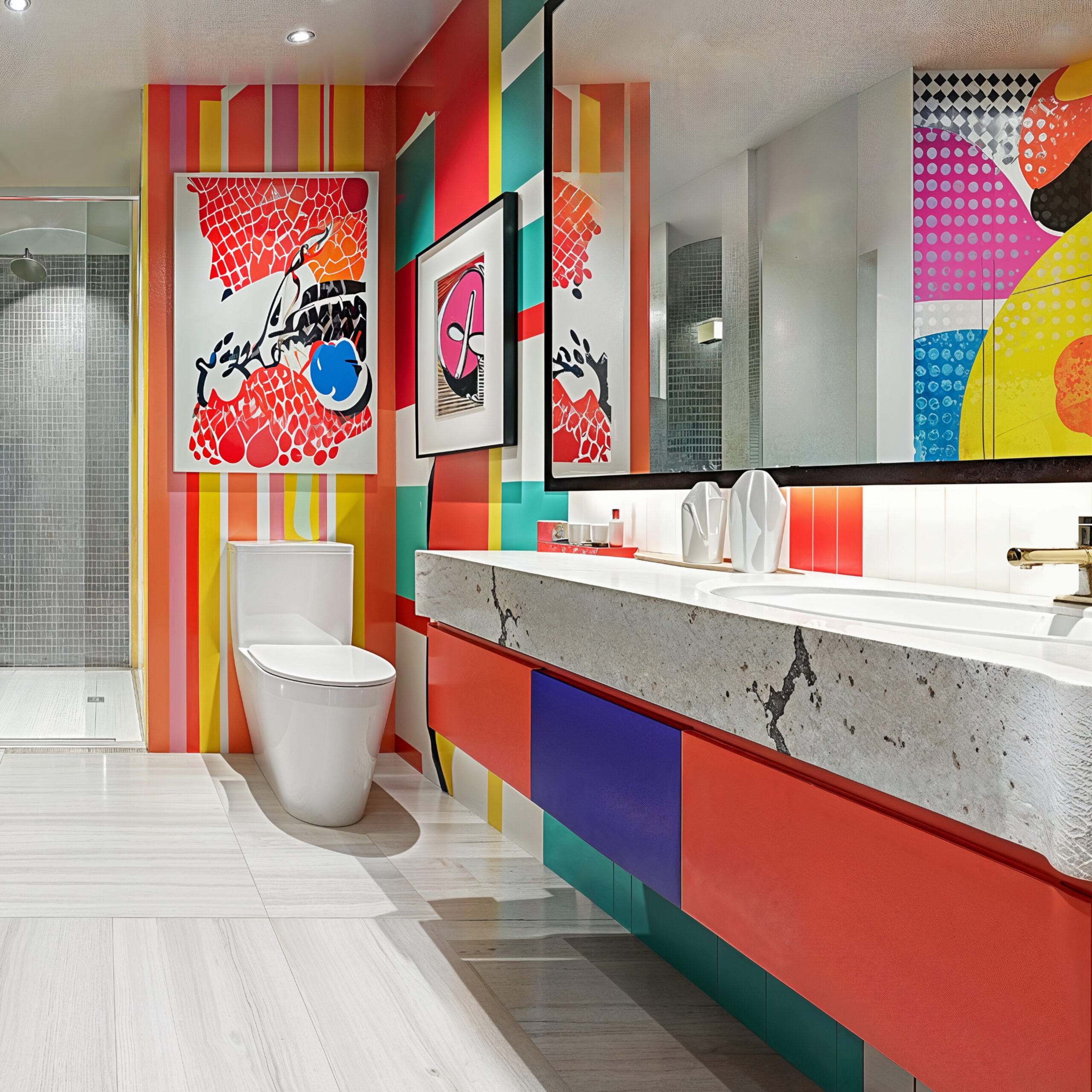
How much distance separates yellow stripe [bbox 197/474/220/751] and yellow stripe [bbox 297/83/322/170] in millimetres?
1212

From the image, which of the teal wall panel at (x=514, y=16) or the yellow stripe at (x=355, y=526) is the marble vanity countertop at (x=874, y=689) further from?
the yellow stripe at (x=355, y=526)

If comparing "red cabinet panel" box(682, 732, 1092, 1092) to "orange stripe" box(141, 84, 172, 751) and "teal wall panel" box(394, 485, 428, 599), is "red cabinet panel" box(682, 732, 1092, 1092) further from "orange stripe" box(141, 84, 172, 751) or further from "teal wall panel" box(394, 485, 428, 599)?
"orange stripe" box(141, 84, 172, 751)

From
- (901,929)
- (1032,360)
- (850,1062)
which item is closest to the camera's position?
(901,929)

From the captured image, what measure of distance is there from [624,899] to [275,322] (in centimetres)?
251

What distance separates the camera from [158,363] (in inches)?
149

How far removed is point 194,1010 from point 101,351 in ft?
9.43

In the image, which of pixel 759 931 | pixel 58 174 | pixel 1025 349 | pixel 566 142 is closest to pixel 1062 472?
pixel 1025 349

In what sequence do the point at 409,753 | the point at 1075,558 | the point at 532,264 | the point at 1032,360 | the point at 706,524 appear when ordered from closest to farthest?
the point at 1075,558, the point at 1032,360, the point at 706,524, the point at 532,264, the point at 409,753

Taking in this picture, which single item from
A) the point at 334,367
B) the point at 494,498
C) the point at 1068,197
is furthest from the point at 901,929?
the point at 334,367

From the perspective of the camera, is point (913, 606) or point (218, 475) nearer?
point (913, 606)

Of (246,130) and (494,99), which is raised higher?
(246,130)

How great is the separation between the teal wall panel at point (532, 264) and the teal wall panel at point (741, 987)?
62.0 inches

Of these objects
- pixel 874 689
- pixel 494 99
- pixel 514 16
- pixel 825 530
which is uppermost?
pixel 514 16

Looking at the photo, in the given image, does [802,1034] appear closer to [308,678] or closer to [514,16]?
[308,678]
